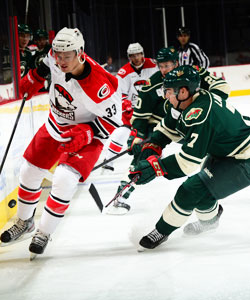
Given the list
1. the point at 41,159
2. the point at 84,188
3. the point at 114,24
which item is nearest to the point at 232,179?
the point at 41,159

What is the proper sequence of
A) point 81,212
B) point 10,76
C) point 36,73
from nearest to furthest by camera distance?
point 36,73
point 81,212
point 10,76

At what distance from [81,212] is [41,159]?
32.8 inches

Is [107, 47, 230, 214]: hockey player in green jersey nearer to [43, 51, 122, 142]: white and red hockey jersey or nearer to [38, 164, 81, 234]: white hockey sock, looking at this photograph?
[43, 51, 122, 142]: white and red hockey jersey

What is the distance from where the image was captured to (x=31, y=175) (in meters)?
2.62

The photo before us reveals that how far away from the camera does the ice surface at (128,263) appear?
2.03 meters

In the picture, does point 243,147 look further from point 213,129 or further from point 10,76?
point 10,76

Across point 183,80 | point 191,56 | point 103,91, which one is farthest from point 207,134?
point 191,56

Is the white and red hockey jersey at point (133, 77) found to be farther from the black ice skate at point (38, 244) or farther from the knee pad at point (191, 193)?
the black ice skate at point (38, 244)

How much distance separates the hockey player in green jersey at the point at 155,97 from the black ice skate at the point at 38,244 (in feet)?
2.88

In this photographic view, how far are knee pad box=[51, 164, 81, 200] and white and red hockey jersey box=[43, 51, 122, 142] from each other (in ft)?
0.69

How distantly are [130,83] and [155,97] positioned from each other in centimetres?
140

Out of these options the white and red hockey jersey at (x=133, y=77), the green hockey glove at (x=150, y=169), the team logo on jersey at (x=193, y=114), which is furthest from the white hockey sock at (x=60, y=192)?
the white and red hockey jersey at (x=133, y=77)

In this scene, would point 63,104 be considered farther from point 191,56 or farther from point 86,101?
point 191,56

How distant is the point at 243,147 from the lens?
243cm
